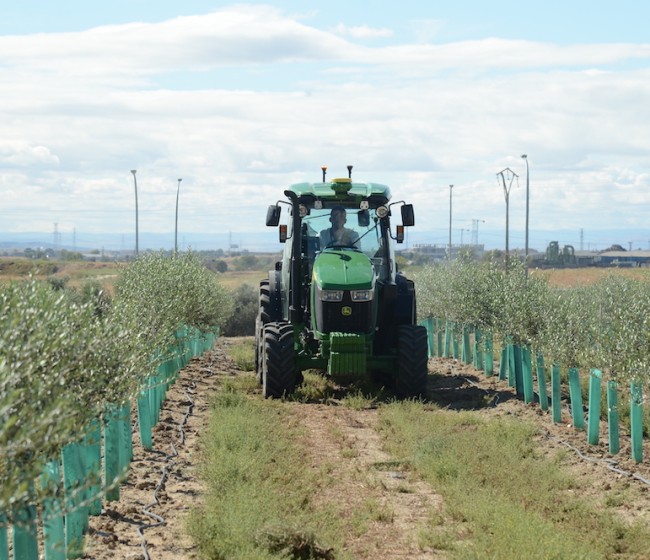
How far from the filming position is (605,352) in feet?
51.6

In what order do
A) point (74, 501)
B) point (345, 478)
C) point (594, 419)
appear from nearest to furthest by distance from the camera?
point (74, 501)
point (345, 478)
point (594, 419)

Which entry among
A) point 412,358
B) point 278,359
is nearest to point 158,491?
point 278,359

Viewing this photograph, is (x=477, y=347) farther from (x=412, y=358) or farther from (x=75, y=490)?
(x=75, y=490)

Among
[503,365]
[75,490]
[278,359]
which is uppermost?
[75,490]

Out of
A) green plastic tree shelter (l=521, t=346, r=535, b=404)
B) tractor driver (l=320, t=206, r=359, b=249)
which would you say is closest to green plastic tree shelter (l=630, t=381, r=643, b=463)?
green plastic tree shelter (l=521, t=346, r=535, b=404)

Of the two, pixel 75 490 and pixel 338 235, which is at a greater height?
pixel 338 235

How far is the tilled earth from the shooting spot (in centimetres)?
1054

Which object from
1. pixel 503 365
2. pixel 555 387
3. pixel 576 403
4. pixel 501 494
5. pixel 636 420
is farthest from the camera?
pixel 503 365

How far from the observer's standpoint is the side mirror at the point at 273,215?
18.8 meters

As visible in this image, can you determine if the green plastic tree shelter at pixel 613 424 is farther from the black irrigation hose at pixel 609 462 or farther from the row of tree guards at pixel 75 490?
the row of tree guards at pixel 75 490

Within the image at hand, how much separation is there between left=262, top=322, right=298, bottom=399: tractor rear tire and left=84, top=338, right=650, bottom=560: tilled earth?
581 mm

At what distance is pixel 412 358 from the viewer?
18.9 m

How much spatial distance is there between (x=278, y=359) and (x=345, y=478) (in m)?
5.65

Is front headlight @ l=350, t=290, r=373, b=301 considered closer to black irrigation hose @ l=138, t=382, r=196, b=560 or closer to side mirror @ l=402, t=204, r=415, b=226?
side mirror @ l=402, t=204, r=415, b=226
